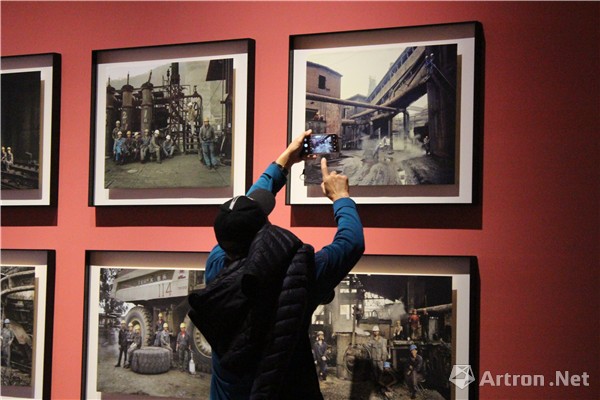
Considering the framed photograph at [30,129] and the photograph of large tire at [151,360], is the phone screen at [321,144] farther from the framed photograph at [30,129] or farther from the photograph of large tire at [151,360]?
the framed photograph at [30,129]

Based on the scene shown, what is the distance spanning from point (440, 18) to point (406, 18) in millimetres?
102

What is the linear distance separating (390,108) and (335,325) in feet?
2.16

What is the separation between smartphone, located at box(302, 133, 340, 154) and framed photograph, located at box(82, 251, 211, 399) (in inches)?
20.4

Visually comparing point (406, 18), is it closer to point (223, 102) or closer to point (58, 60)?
point (223, 102)

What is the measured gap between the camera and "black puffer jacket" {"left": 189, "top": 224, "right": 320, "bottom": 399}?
1747 mm

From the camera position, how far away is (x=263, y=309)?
1782 millimetres

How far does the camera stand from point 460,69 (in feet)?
7.06

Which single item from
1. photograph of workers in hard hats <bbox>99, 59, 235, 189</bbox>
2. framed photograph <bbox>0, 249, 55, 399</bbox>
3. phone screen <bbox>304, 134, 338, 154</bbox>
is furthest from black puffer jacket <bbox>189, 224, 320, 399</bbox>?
framed photograph <bbox>0, 249, 55, 399</bbox>

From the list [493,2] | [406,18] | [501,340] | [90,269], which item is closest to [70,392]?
[90,269]

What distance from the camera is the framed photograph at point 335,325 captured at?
2.15 m

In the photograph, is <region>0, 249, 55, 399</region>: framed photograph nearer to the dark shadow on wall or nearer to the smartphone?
the dark shadow on wall

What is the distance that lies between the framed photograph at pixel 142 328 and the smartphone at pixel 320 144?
52 centimetres

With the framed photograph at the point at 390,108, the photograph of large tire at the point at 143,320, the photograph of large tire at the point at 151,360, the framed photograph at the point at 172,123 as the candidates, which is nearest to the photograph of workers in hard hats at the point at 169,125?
the framed photograph at the point at 172,123

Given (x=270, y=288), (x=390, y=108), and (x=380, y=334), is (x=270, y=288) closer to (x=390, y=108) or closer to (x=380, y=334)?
(x=380, y=334)
